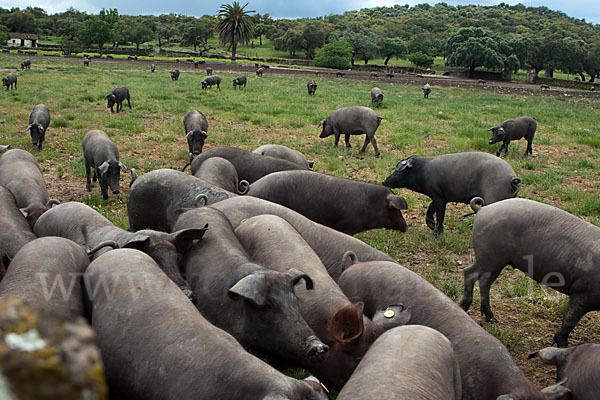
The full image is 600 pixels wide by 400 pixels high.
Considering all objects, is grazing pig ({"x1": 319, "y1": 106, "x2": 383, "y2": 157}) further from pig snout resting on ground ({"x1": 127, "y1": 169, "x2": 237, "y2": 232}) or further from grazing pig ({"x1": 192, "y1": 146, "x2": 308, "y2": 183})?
pig snout resting on ground ({"x1": 127, "y1": 169, "x2": 237, "y2": 232})

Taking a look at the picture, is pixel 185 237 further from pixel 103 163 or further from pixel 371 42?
pixel 371 42

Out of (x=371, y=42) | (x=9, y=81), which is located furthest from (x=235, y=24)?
(x=9, y=81)

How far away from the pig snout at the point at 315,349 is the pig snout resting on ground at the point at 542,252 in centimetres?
291

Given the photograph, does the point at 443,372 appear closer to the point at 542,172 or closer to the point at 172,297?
the point at 172,297

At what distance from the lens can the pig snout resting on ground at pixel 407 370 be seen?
2.94m

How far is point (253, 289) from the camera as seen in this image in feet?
12.2

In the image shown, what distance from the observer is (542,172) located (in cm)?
1162

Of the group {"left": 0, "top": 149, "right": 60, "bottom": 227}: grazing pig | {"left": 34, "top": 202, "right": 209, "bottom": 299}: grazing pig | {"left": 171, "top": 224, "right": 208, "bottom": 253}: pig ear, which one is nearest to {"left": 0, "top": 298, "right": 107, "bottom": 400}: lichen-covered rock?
{"left": 34, "top": 202, "right": 209, "bottom": 299}: grazing pig

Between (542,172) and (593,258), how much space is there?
6.96 metres

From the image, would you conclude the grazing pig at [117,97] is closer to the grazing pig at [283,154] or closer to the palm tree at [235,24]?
the grazing pig at [283,154]

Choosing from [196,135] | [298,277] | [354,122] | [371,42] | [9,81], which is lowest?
[298,277]

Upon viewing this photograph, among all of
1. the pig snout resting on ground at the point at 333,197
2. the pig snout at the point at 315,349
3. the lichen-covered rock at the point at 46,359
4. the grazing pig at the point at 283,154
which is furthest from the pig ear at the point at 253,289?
the grazing pig at the point at 283,154

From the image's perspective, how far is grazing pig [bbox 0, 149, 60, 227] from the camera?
21.3ft

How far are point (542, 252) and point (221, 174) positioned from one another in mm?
4811
